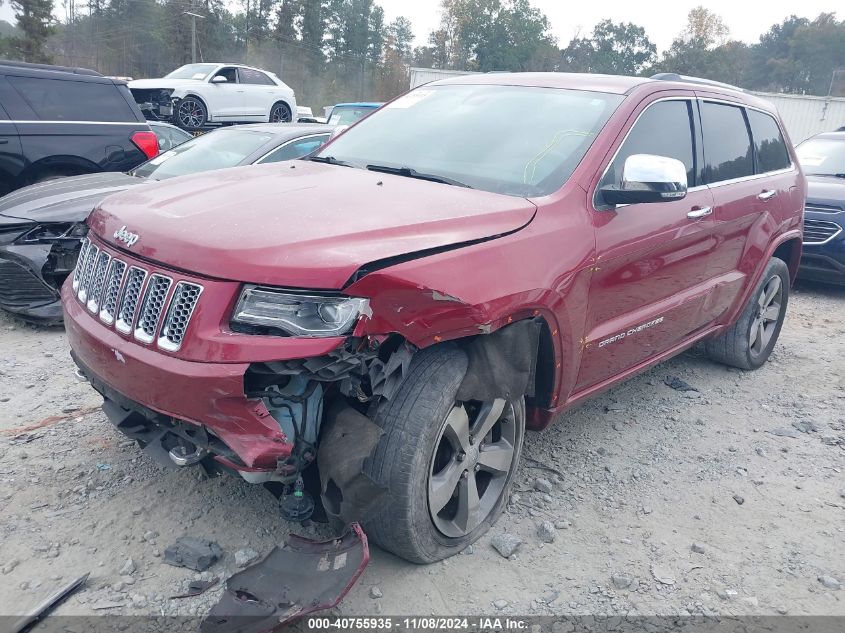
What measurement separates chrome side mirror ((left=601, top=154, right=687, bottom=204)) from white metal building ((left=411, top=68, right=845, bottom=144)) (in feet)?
84.9

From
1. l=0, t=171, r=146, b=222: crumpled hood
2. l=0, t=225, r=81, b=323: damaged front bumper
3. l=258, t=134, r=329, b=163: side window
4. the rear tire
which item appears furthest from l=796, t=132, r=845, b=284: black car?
l=0, t=225, r=81, b=323: damaged front bumper

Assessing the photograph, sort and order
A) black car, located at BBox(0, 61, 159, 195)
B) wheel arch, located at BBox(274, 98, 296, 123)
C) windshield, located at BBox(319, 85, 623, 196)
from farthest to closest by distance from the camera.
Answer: wheel arch, located at BBox(274, 98, 296, 123) → black car, located at BBox(0, 61, 159, 195) → windshield, located at BBox(319, 85, 623, 196)

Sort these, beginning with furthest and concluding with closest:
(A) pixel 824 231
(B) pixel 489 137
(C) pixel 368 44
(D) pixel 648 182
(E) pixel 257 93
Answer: (C) pixel 368 44, (E) pixel 257 93, (A) pixel 824 231, (B) pixel 489 137, (D) pixel 648 182

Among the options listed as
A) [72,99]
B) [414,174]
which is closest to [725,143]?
[414,174]

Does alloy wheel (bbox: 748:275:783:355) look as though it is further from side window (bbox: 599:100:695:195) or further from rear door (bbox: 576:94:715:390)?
side window (bbox: 599:100:695:195)

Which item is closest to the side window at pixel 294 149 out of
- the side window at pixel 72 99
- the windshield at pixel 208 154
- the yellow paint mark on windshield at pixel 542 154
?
the windshield at pixel 208 154

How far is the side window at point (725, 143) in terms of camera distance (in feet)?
13.8

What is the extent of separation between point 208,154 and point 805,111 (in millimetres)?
28959

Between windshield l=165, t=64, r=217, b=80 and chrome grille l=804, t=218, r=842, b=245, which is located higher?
windshield l=165, t=64, r=217, b=80

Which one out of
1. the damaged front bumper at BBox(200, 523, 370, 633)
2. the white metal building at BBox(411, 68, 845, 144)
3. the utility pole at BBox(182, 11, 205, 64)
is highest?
the utility pole at BBox(182, 11, 205, 64)

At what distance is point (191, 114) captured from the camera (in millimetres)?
15555

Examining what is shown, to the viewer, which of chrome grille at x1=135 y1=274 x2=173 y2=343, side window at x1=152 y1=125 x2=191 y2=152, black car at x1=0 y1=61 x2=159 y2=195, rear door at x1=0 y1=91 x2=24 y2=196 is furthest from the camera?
side window at x1=152 y1=125 x2=191 y2=152

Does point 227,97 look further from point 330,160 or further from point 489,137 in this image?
point 489,137

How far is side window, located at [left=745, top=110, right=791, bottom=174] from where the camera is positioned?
4.82m
